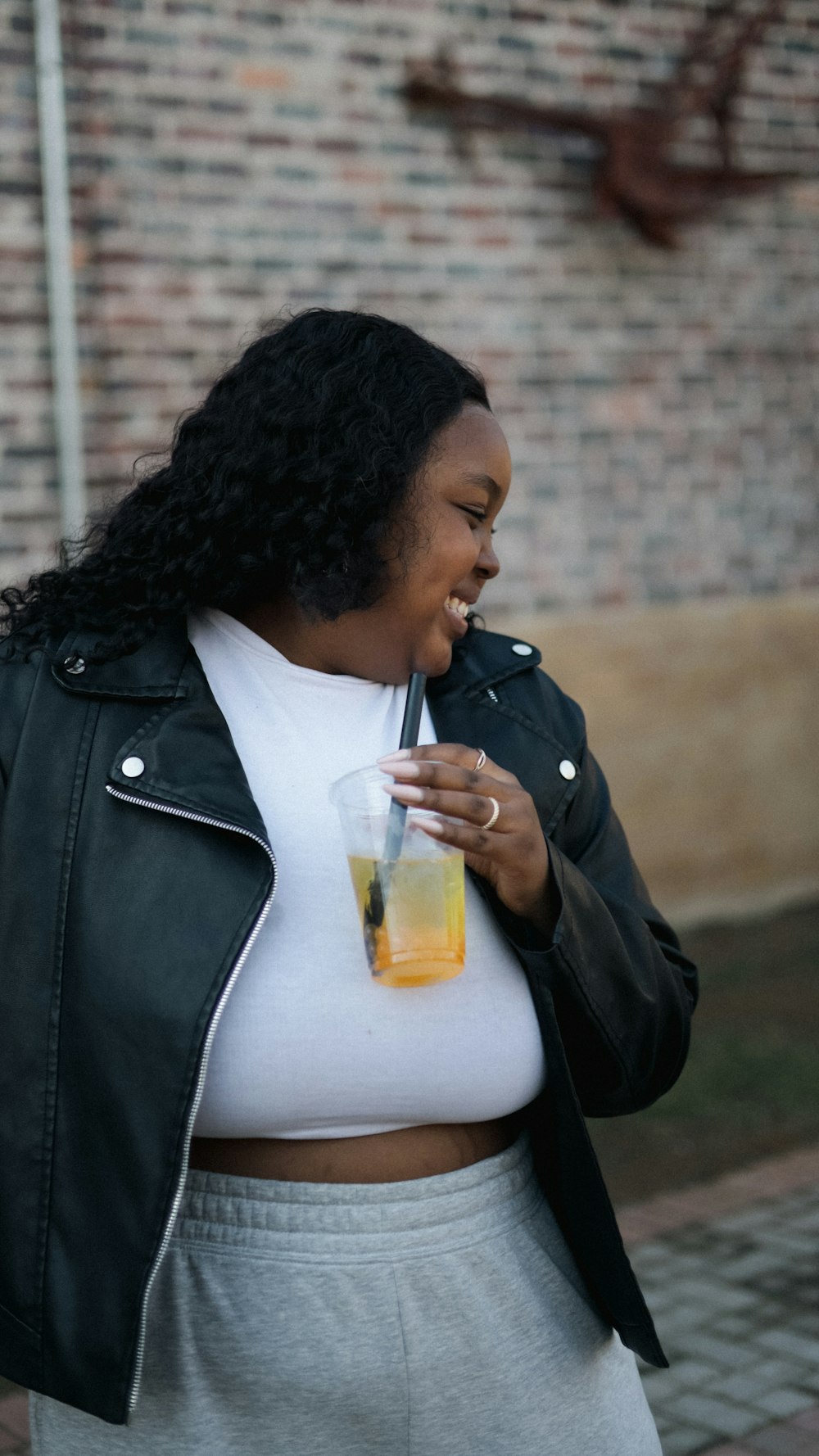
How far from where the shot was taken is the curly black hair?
1.79m

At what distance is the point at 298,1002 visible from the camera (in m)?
1.61

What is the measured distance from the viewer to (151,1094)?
1534 mm

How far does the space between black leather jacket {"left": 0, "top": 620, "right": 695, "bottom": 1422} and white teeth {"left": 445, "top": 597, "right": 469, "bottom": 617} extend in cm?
30

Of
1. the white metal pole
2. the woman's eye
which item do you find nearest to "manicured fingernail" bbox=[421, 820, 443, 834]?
the woman's eye

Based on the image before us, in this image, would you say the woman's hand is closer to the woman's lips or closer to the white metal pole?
the woman's lips

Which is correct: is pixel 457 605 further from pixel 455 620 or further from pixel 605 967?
pixel 605 967

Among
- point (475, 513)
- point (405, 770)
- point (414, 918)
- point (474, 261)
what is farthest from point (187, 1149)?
point (474, 261)

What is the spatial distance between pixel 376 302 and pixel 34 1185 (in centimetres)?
475

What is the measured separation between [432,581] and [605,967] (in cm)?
48

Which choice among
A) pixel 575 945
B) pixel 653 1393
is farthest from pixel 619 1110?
pixel 653 1393

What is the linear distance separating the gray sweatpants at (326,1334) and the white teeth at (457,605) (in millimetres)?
638

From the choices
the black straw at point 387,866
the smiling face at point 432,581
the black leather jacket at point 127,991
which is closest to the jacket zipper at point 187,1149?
the black leather jacket at point 127,991

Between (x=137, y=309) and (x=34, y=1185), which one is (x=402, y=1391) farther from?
(x=137, y=309)

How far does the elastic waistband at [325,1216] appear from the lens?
5.25 feet
